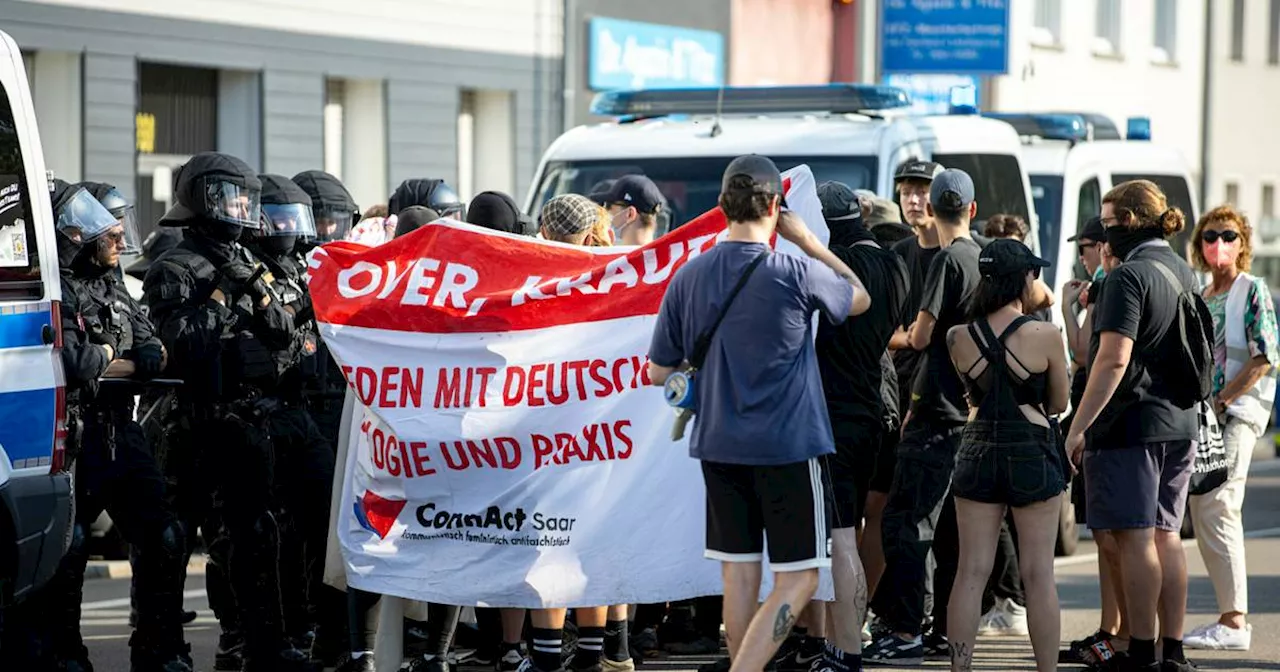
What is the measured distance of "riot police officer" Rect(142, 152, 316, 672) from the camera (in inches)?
324

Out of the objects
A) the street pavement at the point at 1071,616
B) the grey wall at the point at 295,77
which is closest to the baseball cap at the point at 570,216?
the street pavement at the point at 1071,616

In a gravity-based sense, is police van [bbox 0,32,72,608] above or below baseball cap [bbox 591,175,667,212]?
below

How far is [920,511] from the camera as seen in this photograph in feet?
29.9

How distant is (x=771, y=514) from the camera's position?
7.10 metres

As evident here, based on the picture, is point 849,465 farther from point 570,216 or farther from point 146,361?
point 146,361

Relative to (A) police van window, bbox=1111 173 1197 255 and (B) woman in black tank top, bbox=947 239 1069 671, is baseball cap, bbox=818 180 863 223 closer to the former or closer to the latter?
(B) woman in black tank top, bbox=947 239 1069 671

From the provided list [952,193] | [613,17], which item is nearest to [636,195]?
[952,193]

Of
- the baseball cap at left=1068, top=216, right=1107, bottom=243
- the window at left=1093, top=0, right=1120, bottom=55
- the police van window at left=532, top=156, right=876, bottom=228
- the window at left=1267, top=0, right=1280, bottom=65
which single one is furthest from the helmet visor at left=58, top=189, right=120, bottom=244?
the window at left=1267, top=0, right=1280, bottom=65

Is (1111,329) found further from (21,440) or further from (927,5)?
(927,5)

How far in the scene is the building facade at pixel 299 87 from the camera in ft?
58.9

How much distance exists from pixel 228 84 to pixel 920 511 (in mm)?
12221

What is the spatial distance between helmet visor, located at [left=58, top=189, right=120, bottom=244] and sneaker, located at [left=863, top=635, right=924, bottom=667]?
3.56 m

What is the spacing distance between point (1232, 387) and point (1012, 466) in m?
2.44

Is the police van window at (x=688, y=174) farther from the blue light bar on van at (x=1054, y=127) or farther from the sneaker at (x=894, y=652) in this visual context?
the sneaker at (x=894, y=652)
